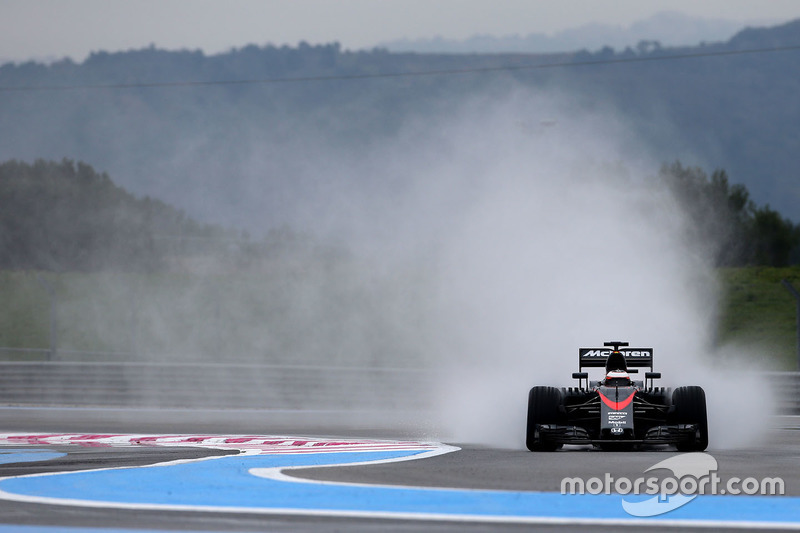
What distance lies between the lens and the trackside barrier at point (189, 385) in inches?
858

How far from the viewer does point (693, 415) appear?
11.5 metres

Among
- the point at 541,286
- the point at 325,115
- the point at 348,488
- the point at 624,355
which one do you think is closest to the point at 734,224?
the point at 541,286

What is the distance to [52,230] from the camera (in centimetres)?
6219

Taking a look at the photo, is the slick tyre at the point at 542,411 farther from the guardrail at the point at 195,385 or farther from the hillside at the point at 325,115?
the hillside at the point at 325,115

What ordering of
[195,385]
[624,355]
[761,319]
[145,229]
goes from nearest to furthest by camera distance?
[624,355] < [195,385] < [761,319] < [145,229]

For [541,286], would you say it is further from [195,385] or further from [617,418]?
[617,418]

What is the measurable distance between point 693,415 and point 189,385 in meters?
12.9

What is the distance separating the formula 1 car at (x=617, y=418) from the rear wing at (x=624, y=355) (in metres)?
1.15

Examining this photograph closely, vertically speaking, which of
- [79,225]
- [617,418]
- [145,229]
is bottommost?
[617,418]

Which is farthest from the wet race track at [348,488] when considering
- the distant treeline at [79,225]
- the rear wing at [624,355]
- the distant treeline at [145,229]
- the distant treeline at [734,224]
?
the distant treeline at [734,224]

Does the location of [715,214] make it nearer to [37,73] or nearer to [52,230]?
[52,230]

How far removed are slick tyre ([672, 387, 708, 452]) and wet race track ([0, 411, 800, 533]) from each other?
23cm

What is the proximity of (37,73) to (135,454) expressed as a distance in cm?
16530

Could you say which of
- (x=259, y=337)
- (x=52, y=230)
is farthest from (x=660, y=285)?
(x=52, y=230)
